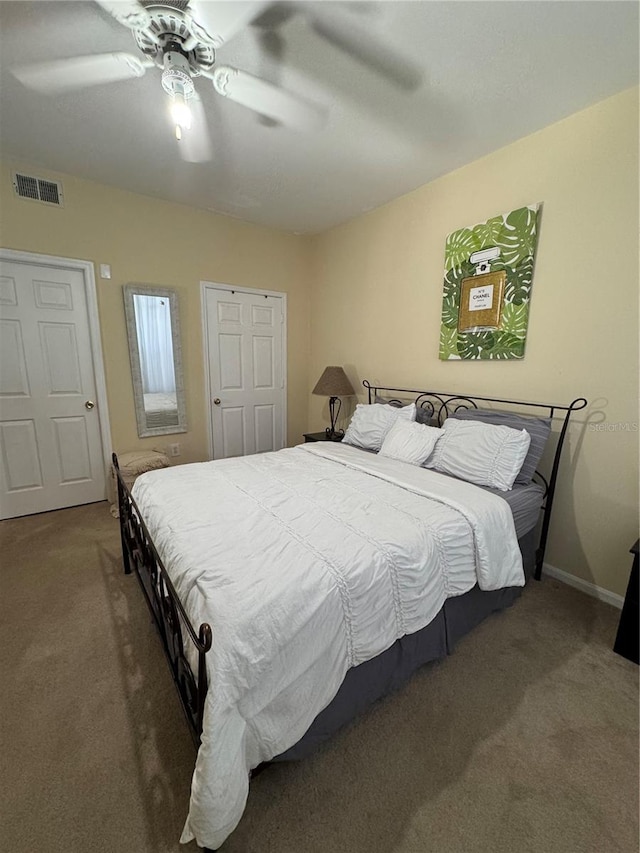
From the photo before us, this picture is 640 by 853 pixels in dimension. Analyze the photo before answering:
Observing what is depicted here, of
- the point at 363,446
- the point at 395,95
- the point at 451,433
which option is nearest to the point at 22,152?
the point at 395,95

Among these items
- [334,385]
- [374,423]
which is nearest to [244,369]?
[334,385]

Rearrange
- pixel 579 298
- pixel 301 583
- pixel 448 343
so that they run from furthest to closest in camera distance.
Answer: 1. pixel 448 343
2. pixel 579 298
3. pixel 301 583

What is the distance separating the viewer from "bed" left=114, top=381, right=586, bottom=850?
0.96 metres

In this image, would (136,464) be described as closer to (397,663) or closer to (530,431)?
(397,663)

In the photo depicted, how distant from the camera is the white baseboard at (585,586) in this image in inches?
82.0

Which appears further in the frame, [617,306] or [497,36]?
[617,306]

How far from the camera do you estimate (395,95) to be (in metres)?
1.88

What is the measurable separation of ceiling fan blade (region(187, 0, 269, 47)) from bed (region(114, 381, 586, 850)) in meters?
2.01

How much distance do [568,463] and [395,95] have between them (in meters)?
2.35

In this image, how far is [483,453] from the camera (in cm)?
213

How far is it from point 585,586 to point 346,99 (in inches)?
126

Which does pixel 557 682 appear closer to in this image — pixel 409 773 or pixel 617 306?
pixel 409 773

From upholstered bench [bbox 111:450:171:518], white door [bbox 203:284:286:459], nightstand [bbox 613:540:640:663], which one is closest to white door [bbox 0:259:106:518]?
upholstered bench [bbox 111:450:171:518]

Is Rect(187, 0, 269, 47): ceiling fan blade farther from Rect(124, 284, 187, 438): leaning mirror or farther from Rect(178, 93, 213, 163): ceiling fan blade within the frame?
Rect(124, 284, 187, 438): leaning mirror
